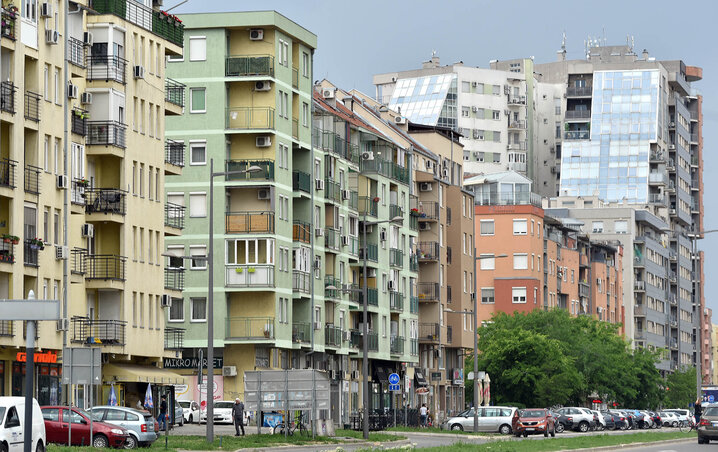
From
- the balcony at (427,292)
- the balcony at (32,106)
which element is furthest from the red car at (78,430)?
the balcony at (427,292)

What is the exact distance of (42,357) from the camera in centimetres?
5709

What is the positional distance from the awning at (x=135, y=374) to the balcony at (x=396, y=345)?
3333cm

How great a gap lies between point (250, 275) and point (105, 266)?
17.7 meters

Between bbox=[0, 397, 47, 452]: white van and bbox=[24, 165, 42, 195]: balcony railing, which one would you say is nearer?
bbox=[0, 397, 47, 452]: white van

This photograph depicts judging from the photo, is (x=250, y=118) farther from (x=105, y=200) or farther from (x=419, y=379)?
(x=419, y=379)

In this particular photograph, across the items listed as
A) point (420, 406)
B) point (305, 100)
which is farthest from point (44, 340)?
point (420, 406)

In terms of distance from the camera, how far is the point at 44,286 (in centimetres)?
5794

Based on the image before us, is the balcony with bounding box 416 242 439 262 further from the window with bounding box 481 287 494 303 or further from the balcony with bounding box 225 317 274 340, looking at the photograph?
the balcony with bounding box 225 317 274 340

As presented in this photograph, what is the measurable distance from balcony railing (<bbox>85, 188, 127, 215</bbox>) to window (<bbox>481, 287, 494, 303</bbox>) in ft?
255

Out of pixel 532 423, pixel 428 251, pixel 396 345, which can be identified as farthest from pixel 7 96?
pixel 428 251

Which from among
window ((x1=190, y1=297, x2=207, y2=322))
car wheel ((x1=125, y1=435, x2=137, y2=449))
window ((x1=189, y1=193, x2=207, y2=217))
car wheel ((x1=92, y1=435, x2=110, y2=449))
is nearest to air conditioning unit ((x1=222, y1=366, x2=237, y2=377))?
window ((x1=190, y1=297, x2=207, y2=322))

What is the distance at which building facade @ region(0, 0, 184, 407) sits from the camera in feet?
183

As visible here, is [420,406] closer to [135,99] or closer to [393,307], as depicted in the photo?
[393,307]

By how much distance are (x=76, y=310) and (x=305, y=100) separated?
2829 cm
